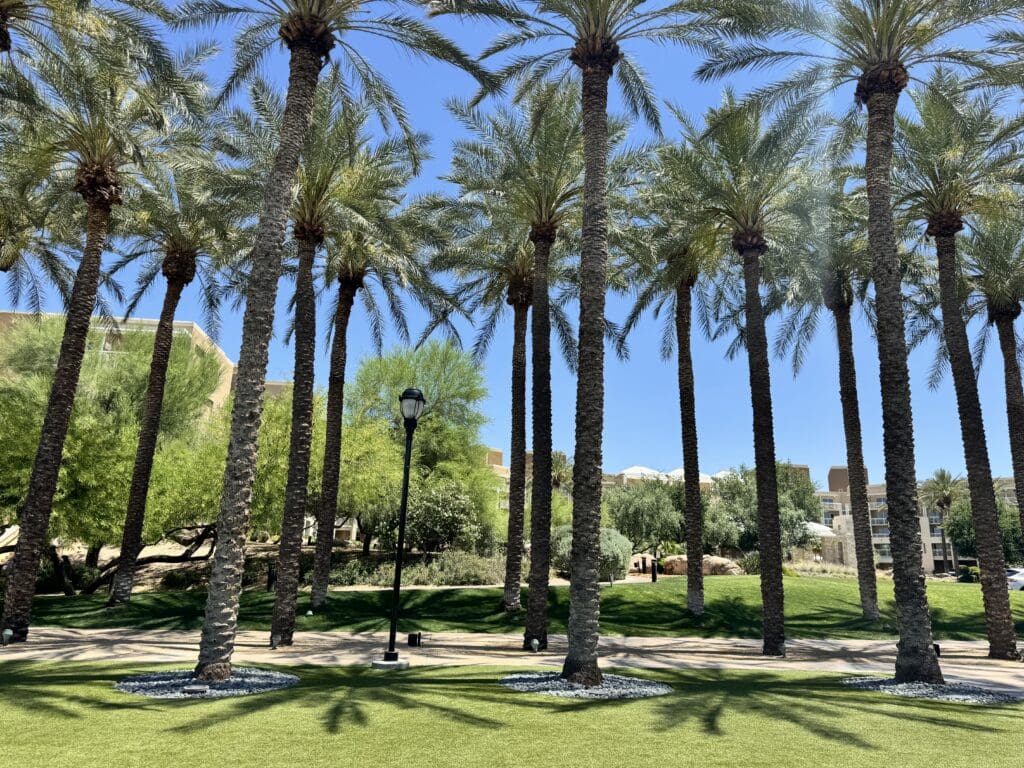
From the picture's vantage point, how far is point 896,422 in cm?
1177

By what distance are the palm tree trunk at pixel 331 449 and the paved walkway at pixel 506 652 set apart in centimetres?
297

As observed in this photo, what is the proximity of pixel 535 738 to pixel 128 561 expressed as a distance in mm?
17136

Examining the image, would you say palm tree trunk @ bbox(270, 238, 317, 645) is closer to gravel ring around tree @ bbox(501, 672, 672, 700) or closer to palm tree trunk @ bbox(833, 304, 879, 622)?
gravel ring around tree @ bbox(501, 672, 672, 700)

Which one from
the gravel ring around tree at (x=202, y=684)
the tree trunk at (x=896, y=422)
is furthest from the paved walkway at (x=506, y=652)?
the gravel ring around tree at (x=202, y=684)

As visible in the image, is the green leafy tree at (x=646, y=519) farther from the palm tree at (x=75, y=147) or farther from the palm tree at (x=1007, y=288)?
the palm tree at (x=75, y=147)

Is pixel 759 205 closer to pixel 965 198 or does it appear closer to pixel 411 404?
pixel 965 198

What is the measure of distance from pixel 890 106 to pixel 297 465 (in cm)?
1399

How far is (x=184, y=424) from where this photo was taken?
108ft

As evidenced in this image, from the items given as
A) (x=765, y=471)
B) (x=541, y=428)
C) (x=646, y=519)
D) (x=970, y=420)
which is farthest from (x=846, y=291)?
(x=646, y=519)

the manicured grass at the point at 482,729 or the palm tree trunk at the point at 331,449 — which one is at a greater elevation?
the palm tree trunk at the point at 331,449

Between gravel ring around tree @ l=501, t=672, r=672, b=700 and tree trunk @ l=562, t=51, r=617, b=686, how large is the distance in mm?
207

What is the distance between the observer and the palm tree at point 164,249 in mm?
18188

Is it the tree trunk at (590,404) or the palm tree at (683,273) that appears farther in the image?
the palm tree at (683,273)

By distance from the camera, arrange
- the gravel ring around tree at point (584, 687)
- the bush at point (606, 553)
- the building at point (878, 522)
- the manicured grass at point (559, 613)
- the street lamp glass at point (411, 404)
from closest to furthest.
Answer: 1. the gravel ring around tree at point (584, 687)
2. the street lamp glass at point (411, 404)
3. the manicured grass at point (559, 613)
4. the bush at point (606, 553)
5. the building at point (878, 522)
